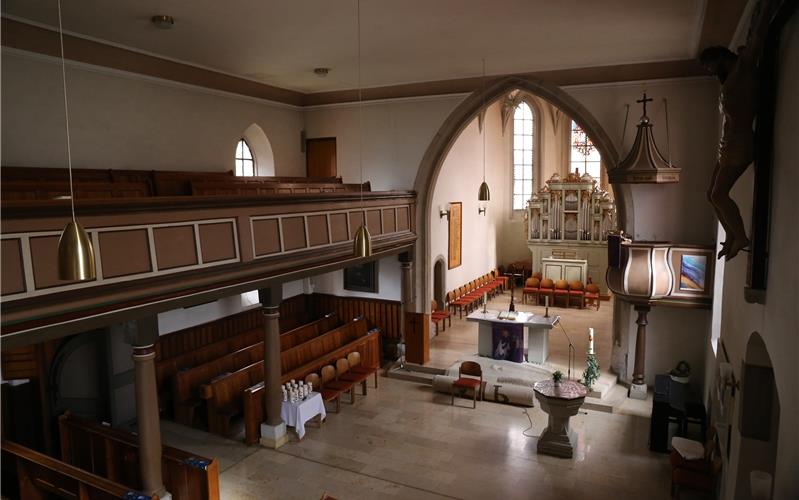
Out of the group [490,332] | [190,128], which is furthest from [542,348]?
[190,128]

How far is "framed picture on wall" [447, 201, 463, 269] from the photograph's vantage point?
1714 centimetres

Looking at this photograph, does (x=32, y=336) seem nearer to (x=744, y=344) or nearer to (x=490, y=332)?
(x=744, y=344)

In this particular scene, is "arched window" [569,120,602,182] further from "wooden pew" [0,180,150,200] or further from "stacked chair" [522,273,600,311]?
"wooden pew" [0,180,150,200]

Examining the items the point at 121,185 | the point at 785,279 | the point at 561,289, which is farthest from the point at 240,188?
the point at 561,289

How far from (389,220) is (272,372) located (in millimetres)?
4341

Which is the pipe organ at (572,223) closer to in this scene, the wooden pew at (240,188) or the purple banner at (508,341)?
the purple banner at (508,341)

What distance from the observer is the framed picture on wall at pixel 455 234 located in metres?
17.1

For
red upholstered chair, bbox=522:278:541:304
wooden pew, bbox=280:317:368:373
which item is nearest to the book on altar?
wooden pew, bbox=280:317:368:373

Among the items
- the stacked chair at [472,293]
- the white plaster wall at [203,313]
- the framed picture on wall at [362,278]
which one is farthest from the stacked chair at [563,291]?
the white plaster wall at [203,313]

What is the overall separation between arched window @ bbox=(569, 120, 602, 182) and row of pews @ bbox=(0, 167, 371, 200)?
1351 cm

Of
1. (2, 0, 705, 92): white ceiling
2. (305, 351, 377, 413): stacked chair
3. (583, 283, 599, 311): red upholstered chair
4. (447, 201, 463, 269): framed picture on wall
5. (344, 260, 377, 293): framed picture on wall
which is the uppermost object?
(2, 0, 705, 92): white ceiling

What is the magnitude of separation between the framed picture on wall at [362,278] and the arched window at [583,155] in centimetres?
1166

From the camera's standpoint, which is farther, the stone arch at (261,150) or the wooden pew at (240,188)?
the stone arch at (261,150)

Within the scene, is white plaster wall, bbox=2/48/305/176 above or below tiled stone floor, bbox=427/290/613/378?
above
